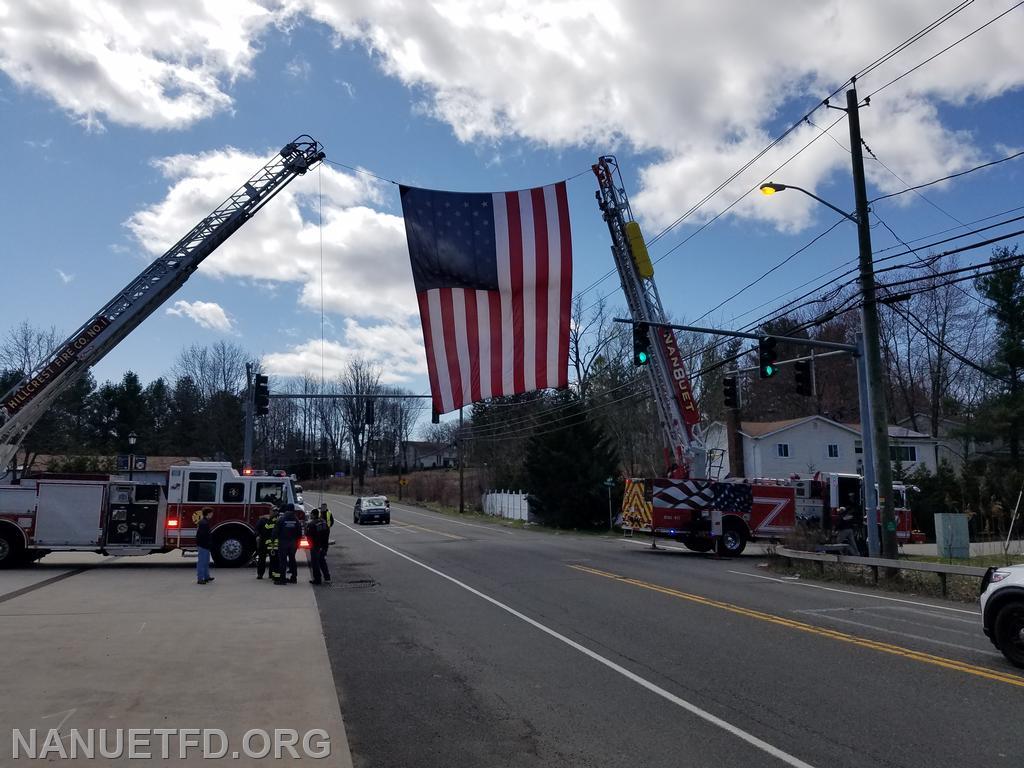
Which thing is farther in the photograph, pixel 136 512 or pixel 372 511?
pixel 372 511

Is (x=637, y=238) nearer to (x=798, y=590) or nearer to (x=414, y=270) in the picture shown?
(x=414, y=270)

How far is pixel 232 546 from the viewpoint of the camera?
22.0 m

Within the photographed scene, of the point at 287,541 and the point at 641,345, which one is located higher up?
the point at 641,345

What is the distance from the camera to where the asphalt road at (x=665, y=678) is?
21.4ft

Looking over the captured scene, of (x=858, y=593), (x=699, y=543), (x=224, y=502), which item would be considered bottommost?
(x=858, y=593)

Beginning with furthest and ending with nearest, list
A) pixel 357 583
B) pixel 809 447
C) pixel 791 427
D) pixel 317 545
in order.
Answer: pixel 809 447 < pixel 791 427 < pixel 357 583 < pixel 317 545

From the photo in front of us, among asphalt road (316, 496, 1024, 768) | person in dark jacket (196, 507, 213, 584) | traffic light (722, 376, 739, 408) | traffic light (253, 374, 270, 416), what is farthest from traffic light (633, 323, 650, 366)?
traffic light (253, 374, 270, 416)

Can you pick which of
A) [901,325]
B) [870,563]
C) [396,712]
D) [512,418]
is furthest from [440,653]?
[512,418]

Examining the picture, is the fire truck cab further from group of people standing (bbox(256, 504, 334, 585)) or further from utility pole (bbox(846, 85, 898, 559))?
utility pole (bbox(846, 85, 898, 559))

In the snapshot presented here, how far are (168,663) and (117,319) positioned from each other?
14.0 m

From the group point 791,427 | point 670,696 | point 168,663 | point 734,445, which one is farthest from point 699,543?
point 791,427

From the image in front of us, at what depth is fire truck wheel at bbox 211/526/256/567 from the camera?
2194 centimetres

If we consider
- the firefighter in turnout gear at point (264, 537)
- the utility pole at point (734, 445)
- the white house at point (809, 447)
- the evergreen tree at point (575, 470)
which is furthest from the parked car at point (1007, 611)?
the white house at point (809, 447)

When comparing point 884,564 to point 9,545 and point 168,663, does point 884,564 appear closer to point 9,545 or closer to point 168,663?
point 168,663
